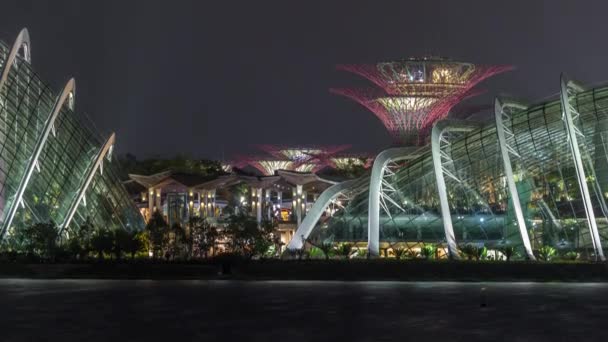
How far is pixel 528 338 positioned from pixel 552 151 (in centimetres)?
5186

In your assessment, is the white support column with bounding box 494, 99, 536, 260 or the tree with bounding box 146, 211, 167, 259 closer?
the white support column with bounding box 494, 99, 536, 260

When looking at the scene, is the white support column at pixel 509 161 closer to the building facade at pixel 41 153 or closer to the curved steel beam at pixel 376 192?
the curved steel beam at pixel 376 192

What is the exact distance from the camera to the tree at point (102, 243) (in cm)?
12888

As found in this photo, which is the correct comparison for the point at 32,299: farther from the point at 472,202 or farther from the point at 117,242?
the point at 472,202

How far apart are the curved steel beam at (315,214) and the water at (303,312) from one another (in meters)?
22.1

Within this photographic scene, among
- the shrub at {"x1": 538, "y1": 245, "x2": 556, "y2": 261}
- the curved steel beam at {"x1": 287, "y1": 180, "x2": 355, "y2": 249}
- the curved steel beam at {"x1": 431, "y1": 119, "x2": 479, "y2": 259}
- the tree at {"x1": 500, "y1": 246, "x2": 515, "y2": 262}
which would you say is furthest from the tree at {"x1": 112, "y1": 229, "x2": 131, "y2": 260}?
the shrub at {"x1": 538, "y1": 245, "x2": 556, "y2": 261}

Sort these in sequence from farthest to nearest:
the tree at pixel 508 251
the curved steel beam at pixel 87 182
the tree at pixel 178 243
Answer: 1. the tree at pixel 178 243
2. the curved steel beam at pixel 87 182
3. the tree at pixel 508 251

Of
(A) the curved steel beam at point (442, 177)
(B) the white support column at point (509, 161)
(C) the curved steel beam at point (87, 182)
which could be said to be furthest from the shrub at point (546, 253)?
(C) the curved steel beam at point (87, 182)

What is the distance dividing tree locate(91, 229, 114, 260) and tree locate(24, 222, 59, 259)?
354 centimetres

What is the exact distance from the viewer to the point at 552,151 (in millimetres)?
121062

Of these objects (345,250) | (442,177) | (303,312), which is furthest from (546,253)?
(303,312)

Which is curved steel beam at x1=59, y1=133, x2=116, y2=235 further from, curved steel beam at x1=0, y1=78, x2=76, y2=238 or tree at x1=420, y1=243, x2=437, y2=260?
tree at x1=420, y1=243, x2=437, y2=260

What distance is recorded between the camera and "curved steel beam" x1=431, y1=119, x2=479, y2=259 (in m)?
121

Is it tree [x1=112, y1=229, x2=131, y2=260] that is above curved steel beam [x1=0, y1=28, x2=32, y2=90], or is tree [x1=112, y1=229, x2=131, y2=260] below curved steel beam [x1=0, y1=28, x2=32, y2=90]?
below
